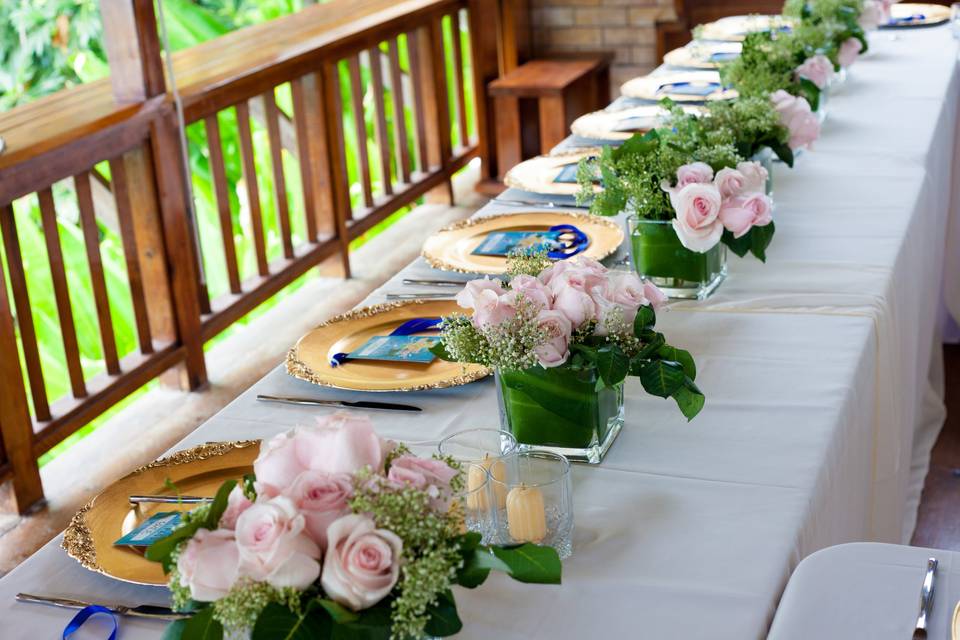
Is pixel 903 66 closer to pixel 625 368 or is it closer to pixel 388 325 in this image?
pixel 388 325

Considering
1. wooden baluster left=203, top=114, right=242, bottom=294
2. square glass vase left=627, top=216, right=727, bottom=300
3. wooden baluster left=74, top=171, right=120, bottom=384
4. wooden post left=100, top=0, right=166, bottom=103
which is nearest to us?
square glass vase left=627, top=216, right=727, bottom=300

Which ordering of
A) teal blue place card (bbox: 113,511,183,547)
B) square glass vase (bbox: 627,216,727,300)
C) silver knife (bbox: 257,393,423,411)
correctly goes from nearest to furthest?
teal blue place card (bbox: 113,511,183,547)
silver knife (bbox: 257,393,423,411)
square glass vase (bbox: 627,216,727,300)

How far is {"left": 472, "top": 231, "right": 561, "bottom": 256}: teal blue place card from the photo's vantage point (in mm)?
1980

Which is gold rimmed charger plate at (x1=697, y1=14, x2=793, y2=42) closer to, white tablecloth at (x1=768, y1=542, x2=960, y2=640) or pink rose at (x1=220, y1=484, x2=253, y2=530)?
white tablecloth at (x1=768, y1=542, x2=960, y2=640)

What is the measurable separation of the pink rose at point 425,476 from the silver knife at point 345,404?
0.50 meters

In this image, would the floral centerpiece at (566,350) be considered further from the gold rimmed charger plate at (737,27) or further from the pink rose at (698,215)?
the gold rimmed charger plate at (737,27)

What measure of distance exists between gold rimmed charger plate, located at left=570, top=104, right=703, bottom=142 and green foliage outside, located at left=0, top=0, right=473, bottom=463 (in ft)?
4.06

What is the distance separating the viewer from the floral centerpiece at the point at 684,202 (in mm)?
1641

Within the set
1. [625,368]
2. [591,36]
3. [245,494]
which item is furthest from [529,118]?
[245,494]

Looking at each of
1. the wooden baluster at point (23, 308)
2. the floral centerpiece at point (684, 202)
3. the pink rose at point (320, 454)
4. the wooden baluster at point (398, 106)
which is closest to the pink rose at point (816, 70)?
the floral centerpiece at point (684, 202)

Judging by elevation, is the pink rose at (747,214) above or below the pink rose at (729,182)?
below

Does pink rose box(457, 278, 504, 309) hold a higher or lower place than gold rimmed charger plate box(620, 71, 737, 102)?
higher

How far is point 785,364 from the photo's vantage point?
1.56m

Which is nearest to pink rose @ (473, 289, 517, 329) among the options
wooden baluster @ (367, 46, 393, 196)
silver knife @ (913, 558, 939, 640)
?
silver knife @ (913, 558, 939, 640)
